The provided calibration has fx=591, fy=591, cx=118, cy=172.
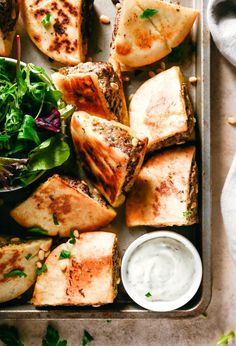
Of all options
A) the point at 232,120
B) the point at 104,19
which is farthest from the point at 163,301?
the point at 104,19

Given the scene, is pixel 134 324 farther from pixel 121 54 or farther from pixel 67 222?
pixel 121 54

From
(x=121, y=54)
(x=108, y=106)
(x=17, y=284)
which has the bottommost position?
(x=17, y=284)

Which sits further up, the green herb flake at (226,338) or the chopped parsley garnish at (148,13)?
the chopped parsley garnish at (148,13)

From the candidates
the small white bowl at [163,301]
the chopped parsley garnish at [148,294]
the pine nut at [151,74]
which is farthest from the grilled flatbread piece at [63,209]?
the pine nut at [151,74]

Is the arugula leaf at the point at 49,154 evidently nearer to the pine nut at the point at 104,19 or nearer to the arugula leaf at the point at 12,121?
the arugula leaf at the point at 12,121

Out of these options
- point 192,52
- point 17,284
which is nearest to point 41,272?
point 17,284
